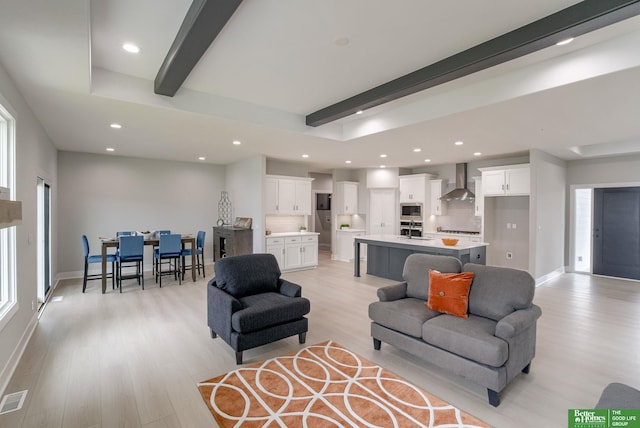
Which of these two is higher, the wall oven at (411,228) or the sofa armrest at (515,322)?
the wall oven at (411,228)

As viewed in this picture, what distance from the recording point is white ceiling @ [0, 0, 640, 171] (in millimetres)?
2303

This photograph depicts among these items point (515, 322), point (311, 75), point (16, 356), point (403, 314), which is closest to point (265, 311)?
point (403, 314)

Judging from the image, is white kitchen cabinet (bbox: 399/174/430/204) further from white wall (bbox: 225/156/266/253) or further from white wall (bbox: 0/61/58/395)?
white wall (bbox: 0/61/58/395)

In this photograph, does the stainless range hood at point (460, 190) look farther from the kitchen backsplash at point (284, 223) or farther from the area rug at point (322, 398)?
the area rug at point (322, 398)

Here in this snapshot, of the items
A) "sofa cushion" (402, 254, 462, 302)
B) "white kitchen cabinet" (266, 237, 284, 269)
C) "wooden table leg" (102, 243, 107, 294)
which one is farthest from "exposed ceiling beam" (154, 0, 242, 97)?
"white kitchen cabinet" (266, 237, 284, 269)

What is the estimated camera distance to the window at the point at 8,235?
2965 mm

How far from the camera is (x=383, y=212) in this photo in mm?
9180

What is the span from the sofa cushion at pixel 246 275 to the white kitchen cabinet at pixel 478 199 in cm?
554

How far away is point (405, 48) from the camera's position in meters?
2.86

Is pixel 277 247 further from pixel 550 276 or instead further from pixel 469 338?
pixel 550 276

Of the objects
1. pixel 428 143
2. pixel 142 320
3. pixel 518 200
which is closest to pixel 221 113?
pixel 142 320

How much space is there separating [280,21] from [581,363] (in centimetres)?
427

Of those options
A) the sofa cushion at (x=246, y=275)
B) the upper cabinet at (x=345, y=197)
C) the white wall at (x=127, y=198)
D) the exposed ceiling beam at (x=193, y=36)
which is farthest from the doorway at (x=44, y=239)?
the upper cabinet at (x=345, y=197)

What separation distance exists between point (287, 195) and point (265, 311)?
4.80 meters
